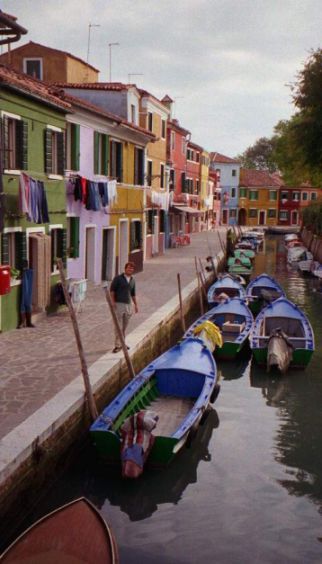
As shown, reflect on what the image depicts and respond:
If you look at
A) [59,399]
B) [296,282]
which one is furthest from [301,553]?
[296,282]

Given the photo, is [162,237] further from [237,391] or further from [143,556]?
[143,556]

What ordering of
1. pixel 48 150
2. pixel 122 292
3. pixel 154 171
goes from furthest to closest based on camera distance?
pixel 154 171, pixel 48 150, pixel 122 292

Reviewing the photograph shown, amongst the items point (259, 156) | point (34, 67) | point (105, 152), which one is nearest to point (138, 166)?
point (105, 152)

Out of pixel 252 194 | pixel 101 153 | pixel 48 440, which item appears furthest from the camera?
pixel 252 194

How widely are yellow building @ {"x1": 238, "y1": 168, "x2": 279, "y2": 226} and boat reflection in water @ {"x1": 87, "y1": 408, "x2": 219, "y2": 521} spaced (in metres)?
76.4

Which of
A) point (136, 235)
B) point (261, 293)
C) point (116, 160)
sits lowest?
point (261, 293)

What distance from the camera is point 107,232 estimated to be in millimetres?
24344

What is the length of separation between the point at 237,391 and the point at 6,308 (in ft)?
19.7

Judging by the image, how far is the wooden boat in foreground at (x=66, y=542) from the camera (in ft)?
19.2

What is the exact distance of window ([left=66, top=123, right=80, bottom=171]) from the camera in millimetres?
19688

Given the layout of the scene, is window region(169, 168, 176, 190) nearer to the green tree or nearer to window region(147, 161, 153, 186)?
window region(147, 161, 153, 186)

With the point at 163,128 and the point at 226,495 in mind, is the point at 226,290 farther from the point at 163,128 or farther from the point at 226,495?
the point at 163,128

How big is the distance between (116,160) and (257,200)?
206ft

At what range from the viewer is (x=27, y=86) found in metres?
14.5
